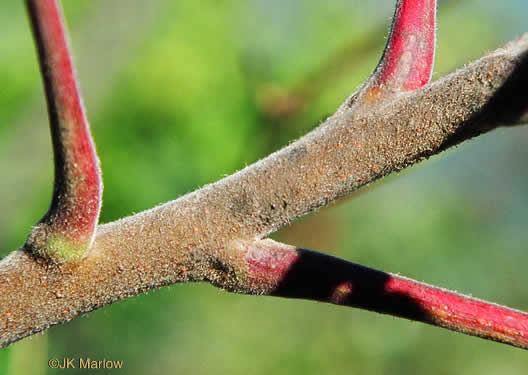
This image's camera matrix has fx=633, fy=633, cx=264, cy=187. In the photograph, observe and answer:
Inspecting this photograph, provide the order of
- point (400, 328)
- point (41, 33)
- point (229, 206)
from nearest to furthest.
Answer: point (41, 33) < point (229, 206) < point (400, 328)

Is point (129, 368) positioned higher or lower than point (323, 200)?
lower

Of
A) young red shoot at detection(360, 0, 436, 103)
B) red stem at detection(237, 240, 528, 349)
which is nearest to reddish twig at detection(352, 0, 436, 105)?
young red shoot at detection(360, 0, 436, 103)

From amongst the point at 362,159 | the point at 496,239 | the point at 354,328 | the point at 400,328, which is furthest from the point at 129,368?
the point at 496,239

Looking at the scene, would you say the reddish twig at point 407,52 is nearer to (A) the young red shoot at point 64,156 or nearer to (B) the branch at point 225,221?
(B) the branch at point 225,221

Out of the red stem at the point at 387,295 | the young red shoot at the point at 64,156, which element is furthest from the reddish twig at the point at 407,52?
the young red shoot at the point at 64,156

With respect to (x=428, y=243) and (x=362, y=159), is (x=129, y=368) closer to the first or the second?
(x=428, y=243)

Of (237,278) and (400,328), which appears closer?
(237,278)

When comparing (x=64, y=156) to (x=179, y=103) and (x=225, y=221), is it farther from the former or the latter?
(x=179, y=103)
